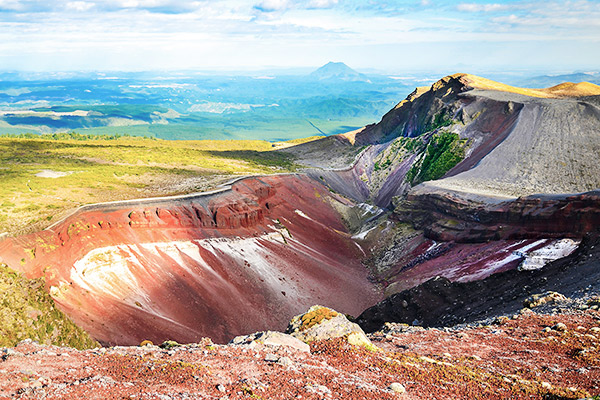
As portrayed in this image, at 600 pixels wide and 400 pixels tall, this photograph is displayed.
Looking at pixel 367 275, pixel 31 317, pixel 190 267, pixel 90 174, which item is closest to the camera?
pixel 31 317

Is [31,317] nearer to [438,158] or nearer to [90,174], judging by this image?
[90,174]

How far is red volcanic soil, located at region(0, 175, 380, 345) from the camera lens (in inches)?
1251

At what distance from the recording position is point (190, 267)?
40719mm

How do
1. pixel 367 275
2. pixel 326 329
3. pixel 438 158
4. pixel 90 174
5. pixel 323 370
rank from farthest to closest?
pixel 438 158 → pixel 90 174 → pixel 367 275 → pixel 326 329 → pixel 323 370

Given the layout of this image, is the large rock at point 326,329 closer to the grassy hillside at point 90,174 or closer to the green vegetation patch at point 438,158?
the grassy hillside at point 90,174

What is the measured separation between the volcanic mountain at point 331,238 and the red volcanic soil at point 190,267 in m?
0.14

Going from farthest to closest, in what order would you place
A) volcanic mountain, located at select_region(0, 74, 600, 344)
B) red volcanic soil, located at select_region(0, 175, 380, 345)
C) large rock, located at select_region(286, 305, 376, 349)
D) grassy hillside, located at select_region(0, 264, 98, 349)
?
volcanic mountain, located at select_region(0, 74, 600, 344) < red volcanic soil, located at select_region(0, 175, 380, 345) < grassy hillside, located at select_region(0, 264, 98, 349) < large rock, located at select_region(286, 305, 376, 349)

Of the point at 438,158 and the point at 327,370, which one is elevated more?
the point at 327,370

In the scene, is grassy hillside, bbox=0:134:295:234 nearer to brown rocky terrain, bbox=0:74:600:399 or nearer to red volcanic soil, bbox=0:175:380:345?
red volcanic soil, bbox=0:175:380:345

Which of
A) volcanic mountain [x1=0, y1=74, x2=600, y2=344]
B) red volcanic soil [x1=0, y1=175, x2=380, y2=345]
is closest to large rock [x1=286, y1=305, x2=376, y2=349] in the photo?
volcanic mountain [x1=0, y1=74, x2=600, y2=344]

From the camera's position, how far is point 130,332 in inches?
1193

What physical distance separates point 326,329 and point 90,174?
159ft

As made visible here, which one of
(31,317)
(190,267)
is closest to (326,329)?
Answer: (31,317)

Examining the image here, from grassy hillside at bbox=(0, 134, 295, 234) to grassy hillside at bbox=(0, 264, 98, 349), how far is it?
7.92m
